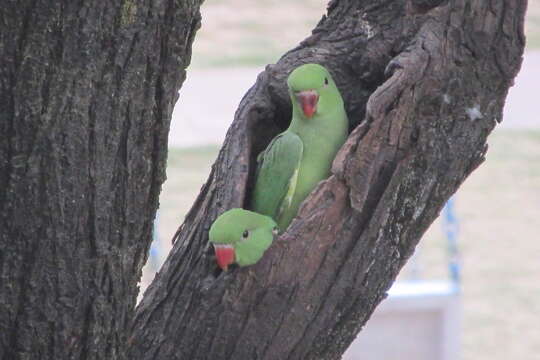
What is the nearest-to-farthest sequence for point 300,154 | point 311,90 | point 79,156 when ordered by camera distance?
point 79,156 < point 311,90 < point 300,154

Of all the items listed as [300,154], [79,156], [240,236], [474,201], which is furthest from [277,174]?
[474,201]

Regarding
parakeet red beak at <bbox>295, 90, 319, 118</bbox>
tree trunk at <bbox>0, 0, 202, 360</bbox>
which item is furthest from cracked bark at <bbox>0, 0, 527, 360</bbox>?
parakeet red beak at <bbox>295, 90, 319, 118</bbox>

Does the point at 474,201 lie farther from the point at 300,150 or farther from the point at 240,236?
the point at 240,236

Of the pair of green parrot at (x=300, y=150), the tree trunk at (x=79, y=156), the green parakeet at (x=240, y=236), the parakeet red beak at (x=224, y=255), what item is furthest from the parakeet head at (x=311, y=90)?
the tree trunk at (x=79, y=156)

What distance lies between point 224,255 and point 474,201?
6.90 meters

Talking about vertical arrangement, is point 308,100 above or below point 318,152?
above

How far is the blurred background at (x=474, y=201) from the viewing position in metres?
7.13

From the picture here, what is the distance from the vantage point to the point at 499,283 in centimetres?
766

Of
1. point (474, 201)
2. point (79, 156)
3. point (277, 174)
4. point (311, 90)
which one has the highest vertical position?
point (311, 90)

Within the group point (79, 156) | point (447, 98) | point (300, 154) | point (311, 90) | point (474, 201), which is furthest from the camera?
point (474, 201)

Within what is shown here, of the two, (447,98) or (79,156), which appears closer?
(79,156)

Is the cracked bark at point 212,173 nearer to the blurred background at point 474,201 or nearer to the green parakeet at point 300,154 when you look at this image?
the green parakeet at point 300,154

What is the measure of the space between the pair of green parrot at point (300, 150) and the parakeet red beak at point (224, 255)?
0.69 feet

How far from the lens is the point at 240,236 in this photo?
248 cm
